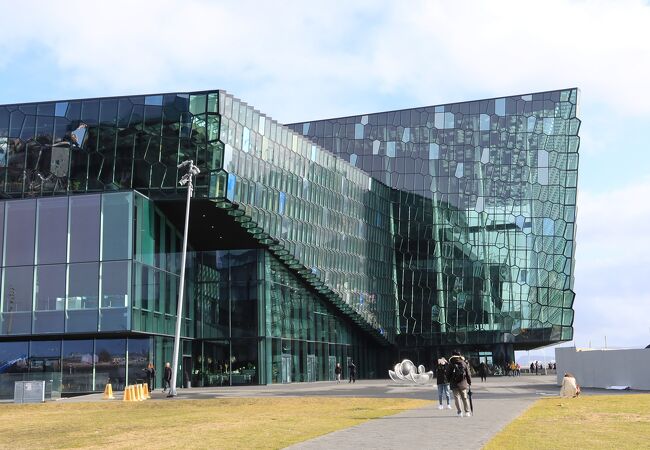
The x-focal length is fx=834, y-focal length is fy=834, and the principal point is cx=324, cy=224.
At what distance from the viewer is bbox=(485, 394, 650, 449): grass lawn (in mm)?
14836

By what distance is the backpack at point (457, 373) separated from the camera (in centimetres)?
2142

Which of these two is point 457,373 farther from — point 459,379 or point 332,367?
point 332,367

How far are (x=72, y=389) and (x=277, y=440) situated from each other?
30.1 m

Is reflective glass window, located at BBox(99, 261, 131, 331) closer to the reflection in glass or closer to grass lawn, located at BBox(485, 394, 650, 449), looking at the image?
the reflection in glass

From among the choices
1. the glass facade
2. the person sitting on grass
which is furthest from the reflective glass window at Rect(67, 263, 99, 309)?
the glass facade

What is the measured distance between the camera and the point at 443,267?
77500 millimetres

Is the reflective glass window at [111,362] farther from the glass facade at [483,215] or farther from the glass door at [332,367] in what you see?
the glass facade at [483,215]

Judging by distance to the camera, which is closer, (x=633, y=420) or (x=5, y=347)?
(x=633, y=420)

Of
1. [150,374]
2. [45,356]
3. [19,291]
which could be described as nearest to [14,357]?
[45,356]

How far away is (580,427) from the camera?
18422mm

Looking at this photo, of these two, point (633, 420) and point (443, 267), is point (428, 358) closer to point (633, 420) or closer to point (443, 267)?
point (443, 267)

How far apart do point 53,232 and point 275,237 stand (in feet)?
→ 44.8

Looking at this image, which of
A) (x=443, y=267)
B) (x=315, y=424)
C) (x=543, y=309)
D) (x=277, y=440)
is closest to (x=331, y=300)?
(x=443, y=267)

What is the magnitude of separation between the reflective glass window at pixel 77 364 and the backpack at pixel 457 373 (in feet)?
88.7
